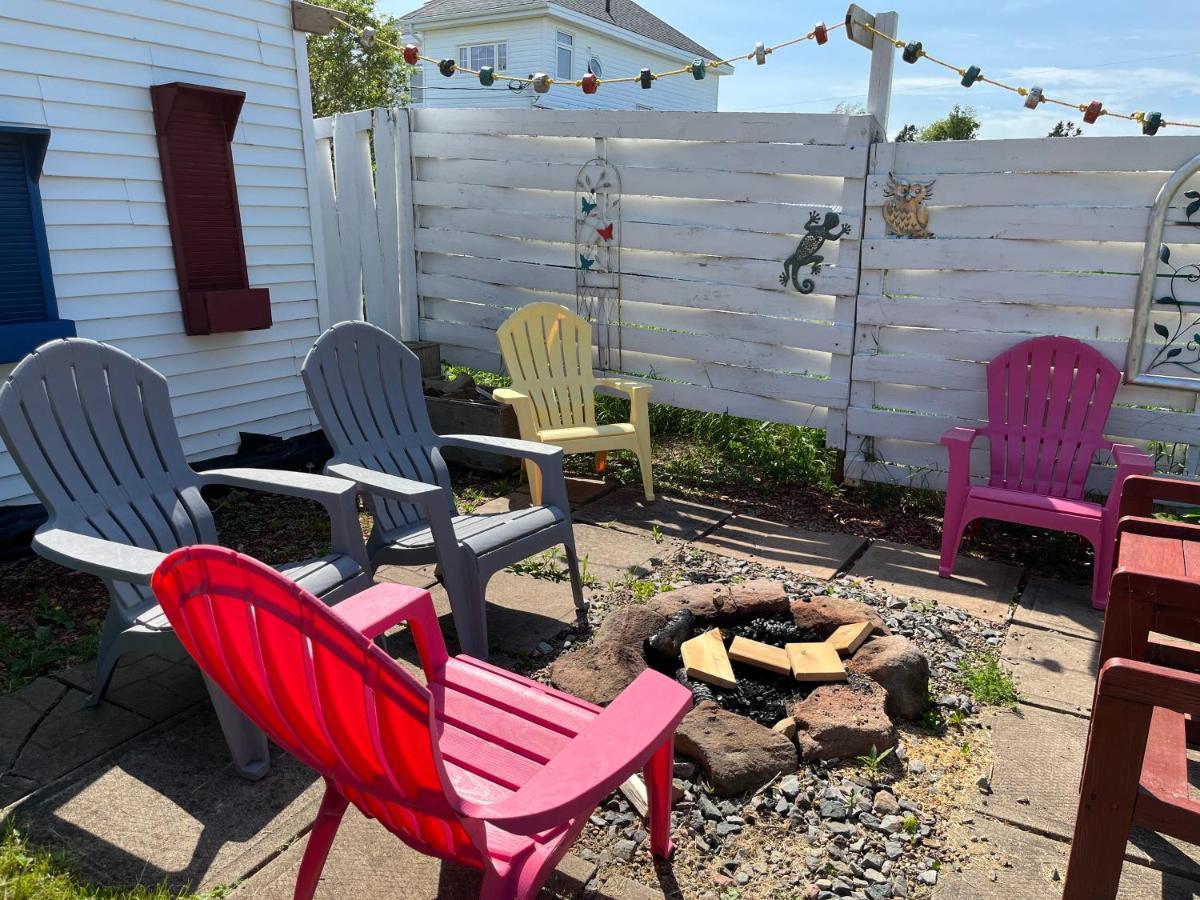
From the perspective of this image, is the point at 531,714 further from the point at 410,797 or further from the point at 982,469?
the point at 982,469

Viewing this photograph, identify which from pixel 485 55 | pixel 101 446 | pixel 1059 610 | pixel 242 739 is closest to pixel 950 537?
pixel 1059 610

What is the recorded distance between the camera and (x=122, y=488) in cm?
283

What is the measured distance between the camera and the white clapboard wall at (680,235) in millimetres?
4605

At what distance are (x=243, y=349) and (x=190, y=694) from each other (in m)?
2.70

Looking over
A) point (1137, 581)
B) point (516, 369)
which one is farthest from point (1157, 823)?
point (516, 369)

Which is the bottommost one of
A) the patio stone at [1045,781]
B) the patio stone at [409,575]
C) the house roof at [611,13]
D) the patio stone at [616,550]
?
the patio stone at [616,550]

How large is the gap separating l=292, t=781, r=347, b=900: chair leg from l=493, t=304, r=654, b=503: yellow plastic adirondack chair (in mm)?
2802

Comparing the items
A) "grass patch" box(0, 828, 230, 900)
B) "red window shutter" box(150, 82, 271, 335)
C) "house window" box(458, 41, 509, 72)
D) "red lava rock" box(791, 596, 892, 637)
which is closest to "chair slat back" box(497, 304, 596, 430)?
"red window shutter" box(150, 82, 271, 335)

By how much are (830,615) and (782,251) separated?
242cm

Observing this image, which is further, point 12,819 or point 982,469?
point 982,469

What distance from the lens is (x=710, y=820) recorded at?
221 centimetres

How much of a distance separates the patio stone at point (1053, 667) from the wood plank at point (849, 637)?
1.79ft

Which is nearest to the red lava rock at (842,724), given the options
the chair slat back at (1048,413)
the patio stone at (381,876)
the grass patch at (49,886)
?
the patio stone at (381,876)

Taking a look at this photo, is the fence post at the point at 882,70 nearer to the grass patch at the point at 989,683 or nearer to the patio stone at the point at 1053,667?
the patio stone at the point at 1053,667
